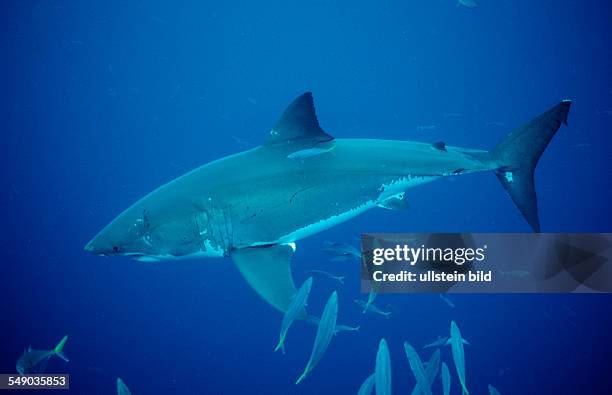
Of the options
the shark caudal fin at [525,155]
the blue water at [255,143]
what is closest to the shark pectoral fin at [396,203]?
the shark caudal fin at [525,155]

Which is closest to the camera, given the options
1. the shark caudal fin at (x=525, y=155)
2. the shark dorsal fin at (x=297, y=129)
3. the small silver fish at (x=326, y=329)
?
the small silver fish at (x=326, y=329)

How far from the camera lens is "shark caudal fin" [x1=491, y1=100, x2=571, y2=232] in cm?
374

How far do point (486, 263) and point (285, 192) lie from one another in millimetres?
2570

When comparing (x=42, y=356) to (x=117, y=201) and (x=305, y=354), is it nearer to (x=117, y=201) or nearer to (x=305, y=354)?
(x=305, y=354)

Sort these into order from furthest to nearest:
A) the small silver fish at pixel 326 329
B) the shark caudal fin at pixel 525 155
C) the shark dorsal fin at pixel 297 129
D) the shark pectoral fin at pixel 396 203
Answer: the shark pectoral fin at pixel 396 203, the shark caudal fin at pixel 525 155, the shark dorsal fin at pixel 297 129, the small silver fish at pixel 326 329

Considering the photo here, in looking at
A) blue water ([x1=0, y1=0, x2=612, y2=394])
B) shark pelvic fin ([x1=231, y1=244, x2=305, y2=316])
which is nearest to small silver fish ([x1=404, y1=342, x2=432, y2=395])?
shark pelvic fin ([x1=231, y1=244, x2=305, y2=316])

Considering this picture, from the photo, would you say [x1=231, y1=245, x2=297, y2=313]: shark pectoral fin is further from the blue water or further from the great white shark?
the blue water

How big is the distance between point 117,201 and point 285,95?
934cm

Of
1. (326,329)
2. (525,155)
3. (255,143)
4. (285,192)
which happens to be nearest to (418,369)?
(326,329)

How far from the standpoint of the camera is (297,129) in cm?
355

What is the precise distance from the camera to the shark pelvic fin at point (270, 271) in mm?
3076

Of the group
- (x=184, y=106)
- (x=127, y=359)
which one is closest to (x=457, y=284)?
(x=127, y=359)

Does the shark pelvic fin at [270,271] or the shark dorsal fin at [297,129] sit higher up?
the shark dorsal fin at [297,129]

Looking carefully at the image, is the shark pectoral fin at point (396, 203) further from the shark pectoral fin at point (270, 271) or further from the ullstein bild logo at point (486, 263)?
the shark pectoral fin at point (270, 271)
